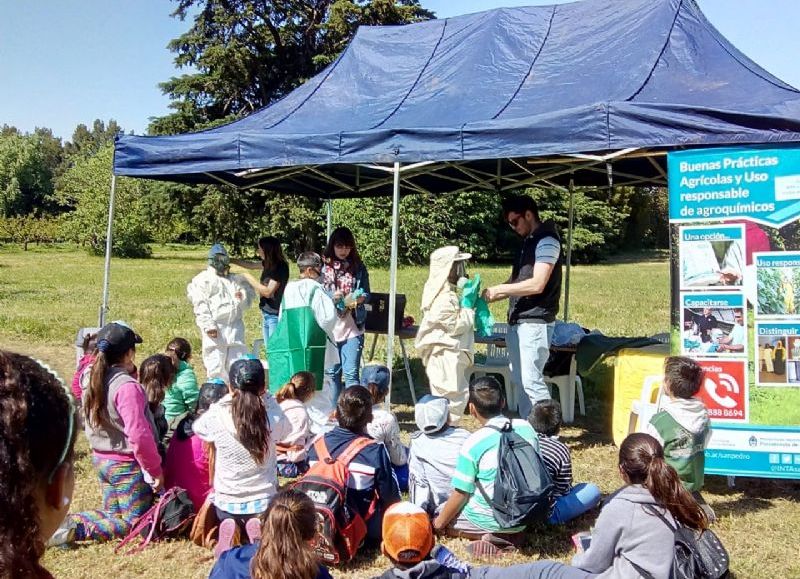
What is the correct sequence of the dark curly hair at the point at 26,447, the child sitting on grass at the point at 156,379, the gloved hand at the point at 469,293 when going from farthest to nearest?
the gloved hand at the point at 469,293, the child sitting on grass at the point at 156,379, the dark curly hair at the point at 26,447

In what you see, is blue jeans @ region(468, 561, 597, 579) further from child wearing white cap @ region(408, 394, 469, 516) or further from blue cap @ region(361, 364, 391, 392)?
blue cap @ region(361, 364, 391, 392)

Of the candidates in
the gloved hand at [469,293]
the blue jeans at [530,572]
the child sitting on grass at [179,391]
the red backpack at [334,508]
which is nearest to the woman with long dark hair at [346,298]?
the gloved hand at [469,293]

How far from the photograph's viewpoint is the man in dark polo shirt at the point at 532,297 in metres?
5.23

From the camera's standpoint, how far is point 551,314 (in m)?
5.34

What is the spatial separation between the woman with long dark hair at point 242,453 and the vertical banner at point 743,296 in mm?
2755

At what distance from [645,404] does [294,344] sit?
8.56ft

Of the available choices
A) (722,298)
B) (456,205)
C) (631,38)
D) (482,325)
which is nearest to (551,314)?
(482,325)

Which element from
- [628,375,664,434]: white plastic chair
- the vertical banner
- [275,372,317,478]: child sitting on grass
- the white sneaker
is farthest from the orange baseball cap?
the vertical banner

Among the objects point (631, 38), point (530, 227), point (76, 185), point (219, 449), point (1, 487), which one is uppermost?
point (76, 185)

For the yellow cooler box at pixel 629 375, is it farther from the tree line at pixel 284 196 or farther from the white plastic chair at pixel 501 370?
the tree line at pixel 284 196

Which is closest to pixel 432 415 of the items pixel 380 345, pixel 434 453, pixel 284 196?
pixel 434 453

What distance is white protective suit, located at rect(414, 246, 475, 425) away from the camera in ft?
17.9

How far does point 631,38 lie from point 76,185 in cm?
5100

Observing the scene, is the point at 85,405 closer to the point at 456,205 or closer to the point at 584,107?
the point at 584,107
